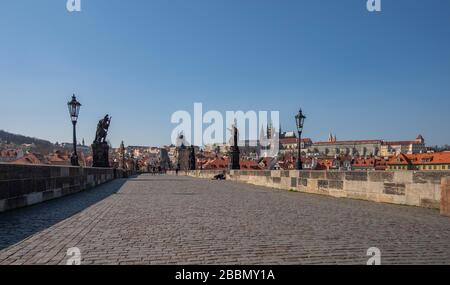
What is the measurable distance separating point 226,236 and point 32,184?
6.46 m

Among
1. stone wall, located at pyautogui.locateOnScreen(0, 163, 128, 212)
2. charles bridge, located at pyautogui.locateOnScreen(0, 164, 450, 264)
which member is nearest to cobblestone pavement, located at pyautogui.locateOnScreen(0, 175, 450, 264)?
charles bridge, located at pyautogui.locateOnScreen(0, 164, 450, 264)

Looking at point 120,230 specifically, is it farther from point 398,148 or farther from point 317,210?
point 398,148

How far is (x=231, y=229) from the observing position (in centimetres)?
638

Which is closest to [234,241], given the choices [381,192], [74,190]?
[381,192]

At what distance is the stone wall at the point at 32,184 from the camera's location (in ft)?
27.7

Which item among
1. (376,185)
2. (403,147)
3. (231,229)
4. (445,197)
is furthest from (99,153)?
(403,147)

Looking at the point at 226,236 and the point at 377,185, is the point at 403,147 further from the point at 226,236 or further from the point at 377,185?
the point at 226,236

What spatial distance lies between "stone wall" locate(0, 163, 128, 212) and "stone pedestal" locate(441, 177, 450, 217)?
8684 mm

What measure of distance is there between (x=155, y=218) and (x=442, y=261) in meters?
4.94

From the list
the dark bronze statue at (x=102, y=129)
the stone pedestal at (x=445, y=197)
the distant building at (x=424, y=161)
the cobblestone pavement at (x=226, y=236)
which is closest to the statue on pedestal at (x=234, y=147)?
the dark bronze statue at (x=102, y=129)

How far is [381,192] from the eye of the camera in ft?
36.1

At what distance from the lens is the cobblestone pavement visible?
441 cm

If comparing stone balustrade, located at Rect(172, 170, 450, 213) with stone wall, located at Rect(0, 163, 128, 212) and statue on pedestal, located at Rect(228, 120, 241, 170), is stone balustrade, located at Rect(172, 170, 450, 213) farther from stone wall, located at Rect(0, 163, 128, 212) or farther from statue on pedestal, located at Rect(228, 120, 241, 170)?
statue on pedestal, located at Rect(228, 120, 241, 170)
